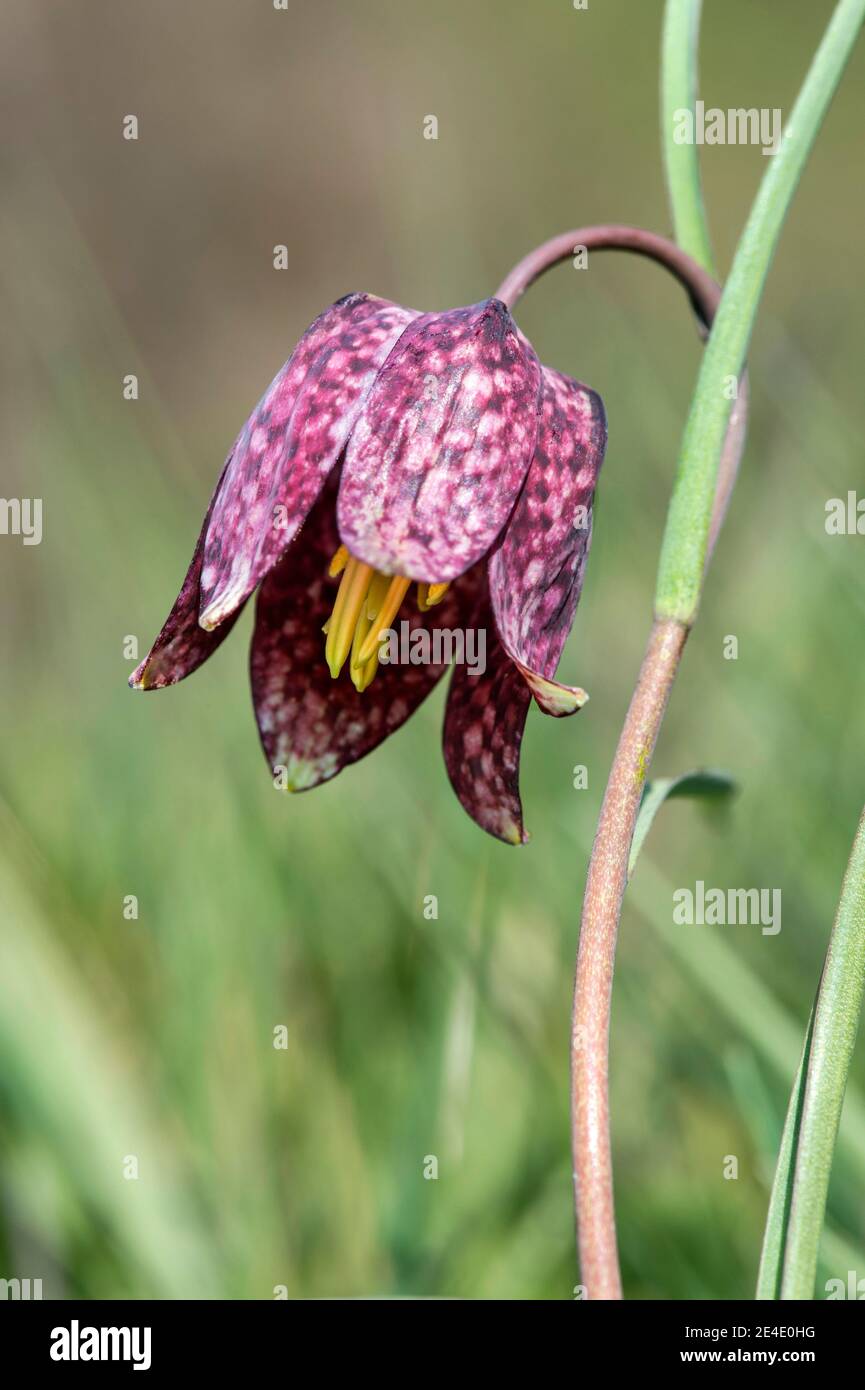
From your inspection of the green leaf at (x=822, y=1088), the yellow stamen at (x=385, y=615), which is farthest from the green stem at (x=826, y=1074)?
the yellow stamen at (x=385, y=615)

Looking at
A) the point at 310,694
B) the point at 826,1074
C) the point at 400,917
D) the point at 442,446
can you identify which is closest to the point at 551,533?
the point at 442,446

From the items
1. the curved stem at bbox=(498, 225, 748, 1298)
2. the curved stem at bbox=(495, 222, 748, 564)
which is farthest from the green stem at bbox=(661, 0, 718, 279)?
the curved stem at bbox=(498, 225, 748, 1298)

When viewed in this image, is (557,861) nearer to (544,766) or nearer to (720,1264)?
(544,766)

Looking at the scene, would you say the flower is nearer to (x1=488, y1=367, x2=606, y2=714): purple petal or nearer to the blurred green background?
(x1=488, y1=367, x2=606, y2=714): purple petal

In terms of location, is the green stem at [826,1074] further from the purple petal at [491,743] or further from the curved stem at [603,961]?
the purple petal at [491,743]

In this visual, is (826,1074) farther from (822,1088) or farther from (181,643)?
(181,643)
